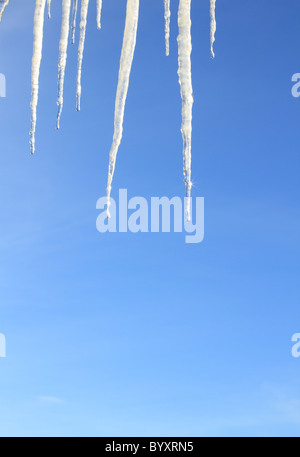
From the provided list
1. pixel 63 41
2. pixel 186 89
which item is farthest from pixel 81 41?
pixel 186 89

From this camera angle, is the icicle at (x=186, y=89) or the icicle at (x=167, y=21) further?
the icicle at (x=167, y=21)

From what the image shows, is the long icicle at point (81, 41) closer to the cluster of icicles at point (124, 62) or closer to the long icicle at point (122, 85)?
the cluster of icicles at point (124, 62)

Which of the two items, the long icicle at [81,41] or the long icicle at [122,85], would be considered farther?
the long icicle at [81,41]

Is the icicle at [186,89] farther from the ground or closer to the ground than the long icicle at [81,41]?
closer to the ground

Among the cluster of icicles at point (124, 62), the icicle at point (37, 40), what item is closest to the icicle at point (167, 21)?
the cluster of icicles at point (124, 62)

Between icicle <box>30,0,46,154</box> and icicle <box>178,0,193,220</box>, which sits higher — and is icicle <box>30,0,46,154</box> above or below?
above

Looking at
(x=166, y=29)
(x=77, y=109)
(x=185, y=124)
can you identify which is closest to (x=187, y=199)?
(x=185, y=124)

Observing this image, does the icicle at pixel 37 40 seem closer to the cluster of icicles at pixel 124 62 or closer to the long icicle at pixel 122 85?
the cluster of icicles at pixel 124 62

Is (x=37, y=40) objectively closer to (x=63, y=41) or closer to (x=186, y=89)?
(x=63, y=41)

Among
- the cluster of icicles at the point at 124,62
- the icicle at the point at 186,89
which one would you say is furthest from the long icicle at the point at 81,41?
the icicle at the point at 186,89

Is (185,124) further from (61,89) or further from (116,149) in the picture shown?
(61,89)

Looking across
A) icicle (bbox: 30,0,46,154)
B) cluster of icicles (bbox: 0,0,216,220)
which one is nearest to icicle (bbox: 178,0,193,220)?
cluster of icicles (bbox: 0,0,216,220)

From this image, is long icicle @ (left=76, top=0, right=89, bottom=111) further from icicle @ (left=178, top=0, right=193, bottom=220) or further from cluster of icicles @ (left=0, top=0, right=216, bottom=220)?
icicle @ (left=178, top=0, right=193, bottom=220)

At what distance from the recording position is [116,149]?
430cm
